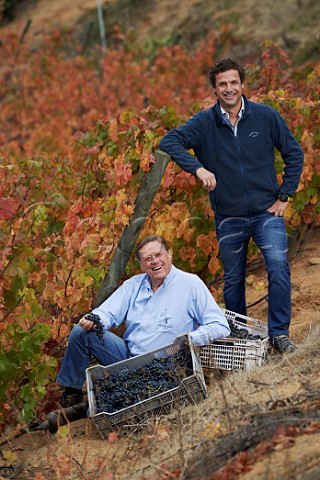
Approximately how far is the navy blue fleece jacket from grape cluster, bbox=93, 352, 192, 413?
1.08m

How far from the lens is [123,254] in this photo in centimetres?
600

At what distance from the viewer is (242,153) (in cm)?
555

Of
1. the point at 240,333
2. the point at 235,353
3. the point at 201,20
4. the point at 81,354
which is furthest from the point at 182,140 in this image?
the point at 201,20

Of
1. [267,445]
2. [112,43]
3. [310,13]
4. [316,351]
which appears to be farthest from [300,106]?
[112,43]

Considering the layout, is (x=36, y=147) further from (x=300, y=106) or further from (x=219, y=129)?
(x=219, y=129)

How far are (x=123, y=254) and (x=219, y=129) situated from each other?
1.06 metres

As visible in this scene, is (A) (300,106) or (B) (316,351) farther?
(A) (300,106)

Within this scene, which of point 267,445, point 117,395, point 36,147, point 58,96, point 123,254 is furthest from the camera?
point 58,96

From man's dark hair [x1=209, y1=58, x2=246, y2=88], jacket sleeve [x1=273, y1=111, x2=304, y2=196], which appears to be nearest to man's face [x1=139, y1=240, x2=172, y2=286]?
jacket sleeve [x1=273, y1=111, x2=304, y2=196]

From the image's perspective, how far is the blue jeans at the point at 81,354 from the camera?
5.37 meters

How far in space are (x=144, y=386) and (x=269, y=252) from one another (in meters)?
1.16

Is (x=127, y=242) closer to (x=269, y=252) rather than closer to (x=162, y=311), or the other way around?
(x=162, y=311)

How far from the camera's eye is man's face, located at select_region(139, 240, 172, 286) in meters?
5.40

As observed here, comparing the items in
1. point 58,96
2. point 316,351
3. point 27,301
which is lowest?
point 316,351
